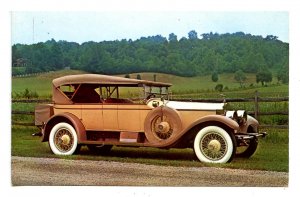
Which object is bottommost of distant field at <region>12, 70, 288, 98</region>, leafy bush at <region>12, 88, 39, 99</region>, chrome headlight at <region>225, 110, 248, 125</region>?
chrome headlight at <region>225, 110, 248, 125</region>

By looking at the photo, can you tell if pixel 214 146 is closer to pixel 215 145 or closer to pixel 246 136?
pixel 215 145

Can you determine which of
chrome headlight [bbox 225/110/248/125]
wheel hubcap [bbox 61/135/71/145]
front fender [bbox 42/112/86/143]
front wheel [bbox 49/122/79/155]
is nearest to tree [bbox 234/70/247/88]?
chrome headlight [bbox 225/110/248/125]

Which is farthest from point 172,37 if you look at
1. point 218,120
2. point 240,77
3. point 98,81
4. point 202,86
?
point 218,120

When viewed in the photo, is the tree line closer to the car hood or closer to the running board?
the car hood

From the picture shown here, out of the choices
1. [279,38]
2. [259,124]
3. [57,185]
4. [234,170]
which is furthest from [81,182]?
[279,38]

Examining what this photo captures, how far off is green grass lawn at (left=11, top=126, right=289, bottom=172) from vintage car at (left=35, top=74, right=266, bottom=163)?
12cm

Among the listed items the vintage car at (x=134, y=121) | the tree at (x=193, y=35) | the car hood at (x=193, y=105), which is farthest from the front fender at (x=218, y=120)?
the tree at (x=193, y=35)

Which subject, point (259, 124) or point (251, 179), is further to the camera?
point (259, 124)

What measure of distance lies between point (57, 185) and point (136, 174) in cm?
102

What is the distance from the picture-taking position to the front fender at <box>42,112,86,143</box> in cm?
821

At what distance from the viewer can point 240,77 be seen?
8172mm

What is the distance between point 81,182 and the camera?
7797mm

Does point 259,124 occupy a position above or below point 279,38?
below
